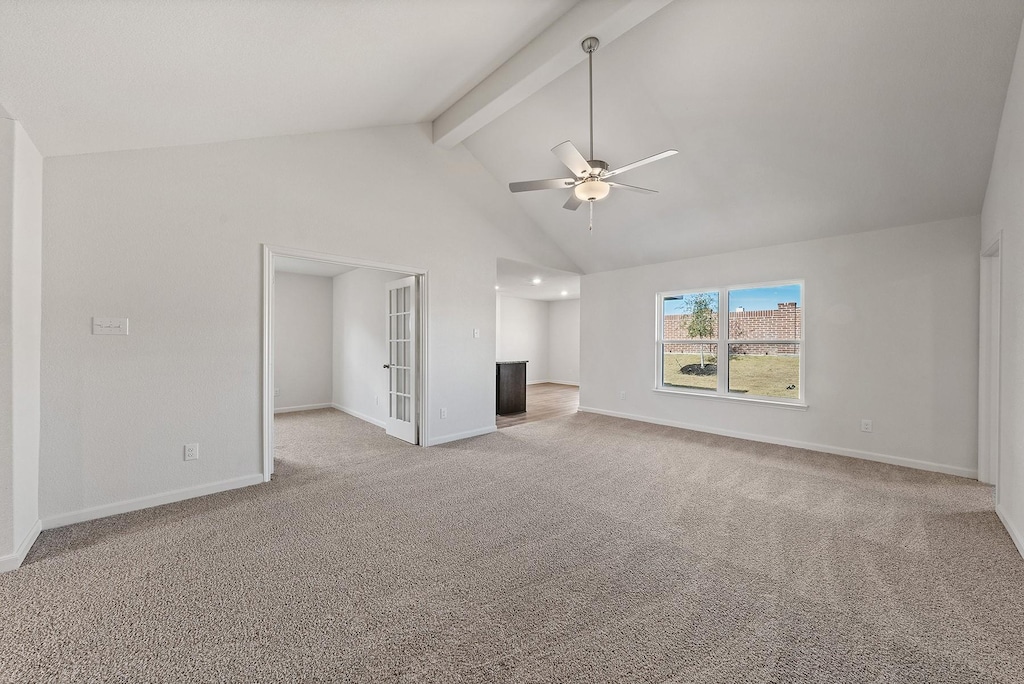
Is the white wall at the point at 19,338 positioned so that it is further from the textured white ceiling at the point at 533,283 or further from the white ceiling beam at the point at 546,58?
the textured white ceiling at the point at 533,283

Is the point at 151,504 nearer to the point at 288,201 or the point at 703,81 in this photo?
the point at 288,201

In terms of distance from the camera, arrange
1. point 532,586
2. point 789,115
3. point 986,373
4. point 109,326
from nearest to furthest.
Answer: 1. point 532,586
2. point 109,326
3. point 789,115
4. point 986,373

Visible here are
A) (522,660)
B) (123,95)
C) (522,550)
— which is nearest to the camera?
(522,660)

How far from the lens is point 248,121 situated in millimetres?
3010

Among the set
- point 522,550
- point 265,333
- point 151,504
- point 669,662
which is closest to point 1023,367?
point 669,662

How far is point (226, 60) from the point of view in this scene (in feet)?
7.08

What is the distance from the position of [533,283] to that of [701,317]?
342cm

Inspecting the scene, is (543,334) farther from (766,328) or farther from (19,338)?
(19,338)

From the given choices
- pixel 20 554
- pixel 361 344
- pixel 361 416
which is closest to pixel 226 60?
pixel 20 554

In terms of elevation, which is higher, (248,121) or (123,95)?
(248,121)

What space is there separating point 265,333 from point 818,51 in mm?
4467

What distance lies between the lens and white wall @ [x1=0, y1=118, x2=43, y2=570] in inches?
84.0

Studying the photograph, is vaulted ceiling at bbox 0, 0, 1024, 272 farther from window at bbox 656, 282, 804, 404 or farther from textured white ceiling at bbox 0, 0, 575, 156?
window at bbox 656, 282, 804, 404

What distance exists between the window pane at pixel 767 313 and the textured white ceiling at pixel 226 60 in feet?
12.7
